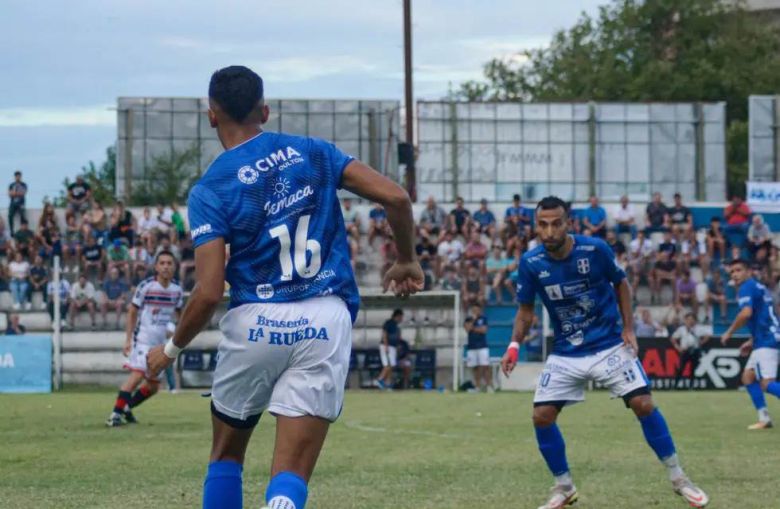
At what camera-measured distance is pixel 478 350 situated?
32406 mm

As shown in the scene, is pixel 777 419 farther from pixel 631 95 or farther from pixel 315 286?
pixel 631 95

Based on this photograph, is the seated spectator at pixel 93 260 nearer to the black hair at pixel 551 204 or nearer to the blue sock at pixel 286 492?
the black hair at pixel 551 204

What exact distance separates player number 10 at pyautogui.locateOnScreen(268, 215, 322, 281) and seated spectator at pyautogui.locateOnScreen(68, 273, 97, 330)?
27.7 metres

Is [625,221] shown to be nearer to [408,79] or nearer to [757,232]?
[757,232]

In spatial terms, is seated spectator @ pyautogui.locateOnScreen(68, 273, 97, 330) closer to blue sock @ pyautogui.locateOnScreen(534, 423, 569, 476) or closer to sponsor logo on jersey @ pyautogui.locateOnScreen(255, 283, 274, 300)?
blue sock @ pyautogui.locateOnScreen(534, 423, 569, 476)

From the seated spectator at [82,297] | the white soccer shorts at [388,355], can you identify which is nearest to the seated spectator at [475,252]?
the white soccer shorts at [388,355]

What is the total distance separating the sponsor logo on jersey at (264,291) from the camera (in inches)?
250

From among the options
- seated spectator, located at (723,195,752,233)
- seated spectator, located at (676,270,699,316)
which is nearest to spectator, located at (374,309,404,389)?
seated spectator, located at (676,270,699,316)

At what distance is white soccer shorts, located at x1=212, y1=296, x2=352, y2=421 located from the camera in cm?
629

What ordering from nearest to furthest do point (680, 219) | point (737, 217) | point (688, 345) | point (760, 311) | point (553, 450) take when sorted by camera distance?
point (553, 450), point (760, 311), point (688, 345), point (680, 219), point (737, 217)

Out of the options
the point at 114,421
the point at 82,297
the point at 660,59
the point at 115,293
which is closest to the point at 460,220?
the point at 115,293

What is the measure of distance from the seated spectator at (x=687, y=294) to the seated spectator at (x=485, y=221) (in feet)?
15.1

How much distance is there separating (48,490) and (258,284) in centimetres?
551

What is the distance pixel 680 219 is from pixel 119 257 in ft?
44.6
